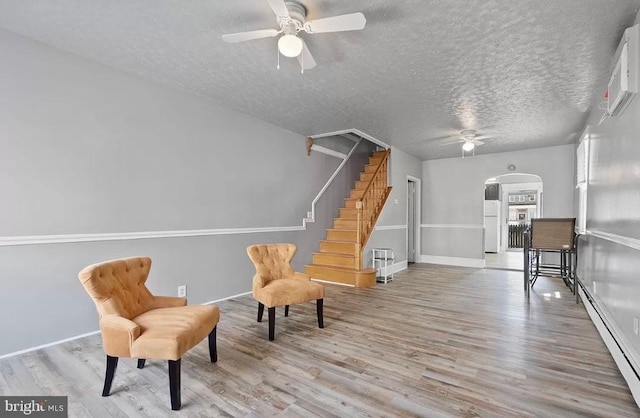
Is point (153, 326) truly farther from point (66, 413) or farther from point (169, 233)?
point (169, 233)

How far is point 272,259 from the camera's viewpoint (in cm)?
353

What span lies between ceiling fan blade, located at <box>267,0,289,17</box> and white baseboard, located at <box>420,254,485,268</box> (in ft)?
22.8

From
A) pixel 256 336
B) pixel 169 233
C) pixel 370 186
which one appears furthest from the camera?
pixel 370 186

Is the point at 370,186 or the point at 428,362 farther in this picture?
the point at 370,186

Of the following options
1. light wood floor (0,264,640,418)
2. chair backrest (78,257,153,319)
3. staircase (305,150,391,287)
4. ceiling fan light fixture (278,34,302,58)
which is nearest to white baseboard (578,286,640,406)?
light wood floor (0,264,640,418)

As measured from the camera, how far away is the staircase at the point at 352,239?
5.20 metres

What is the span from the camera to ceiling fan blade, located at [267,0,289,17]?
188cm

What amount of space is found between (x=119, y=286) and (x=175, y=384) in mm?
823

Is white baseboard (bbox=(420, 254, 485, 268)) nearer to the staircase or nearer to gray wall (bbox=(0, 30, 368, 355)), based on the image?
the staircase

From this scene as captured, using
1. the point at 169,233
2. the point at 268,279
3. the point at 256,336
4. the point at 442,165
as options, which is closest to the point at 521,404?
the point at 256,336

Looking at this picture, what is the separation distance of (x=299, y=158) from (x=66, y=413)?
437cm

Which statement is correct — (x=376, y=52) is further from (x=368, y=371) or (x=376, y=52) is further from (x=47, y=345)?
(x=47, y=345)

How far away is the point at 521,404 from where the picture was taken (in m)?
1.93

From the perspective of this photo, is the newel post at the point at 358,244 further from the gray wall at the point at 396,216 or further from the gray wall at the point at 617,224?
the gray wall at the point at 617,224
